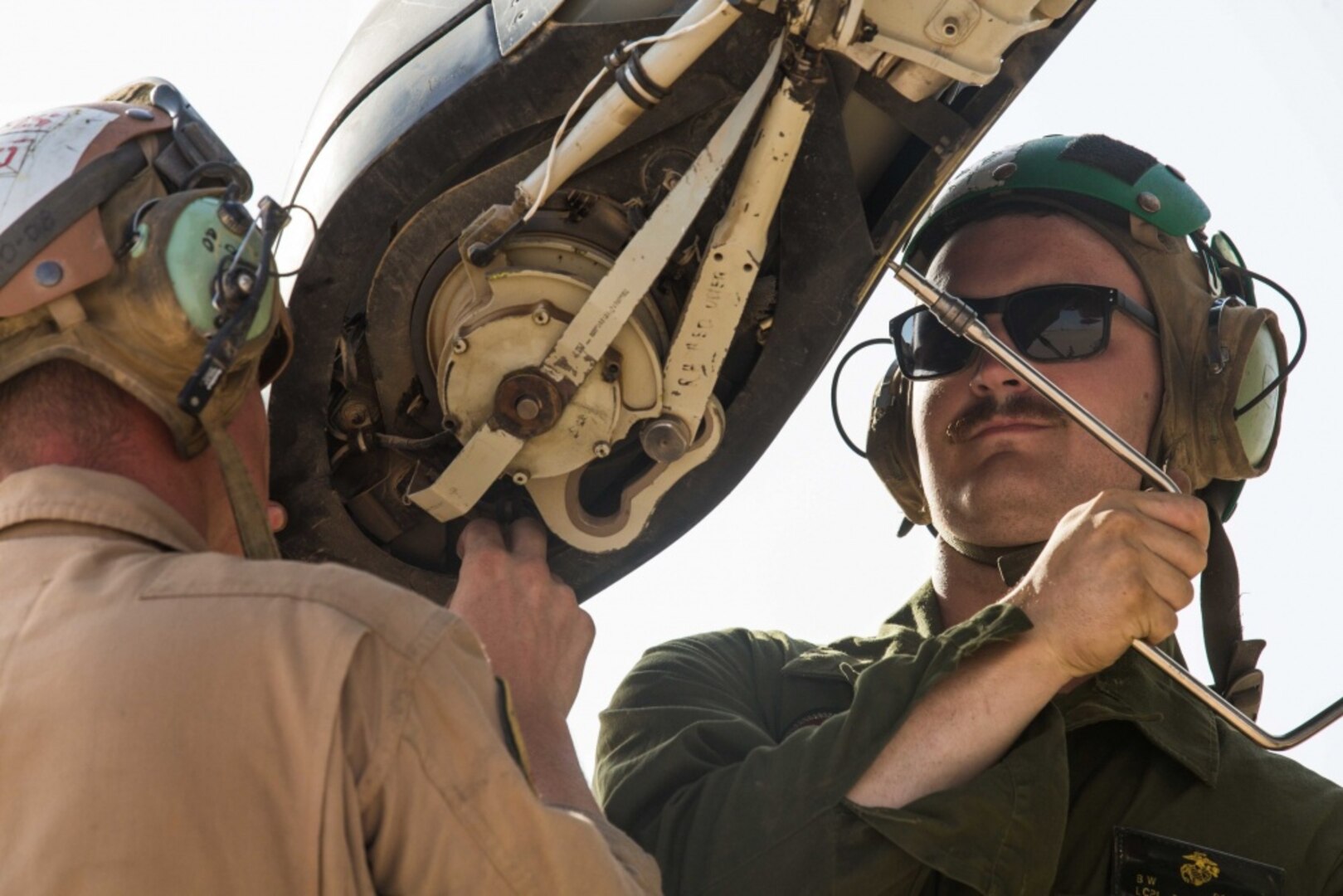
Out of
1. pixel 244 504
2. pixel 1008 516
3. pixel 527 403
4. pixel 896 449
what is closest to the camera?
pixel 244 504

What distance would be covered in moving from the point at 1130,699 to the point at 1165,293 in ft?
3.24

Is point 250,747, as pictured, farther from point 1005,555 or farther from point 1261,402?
point 1261,402

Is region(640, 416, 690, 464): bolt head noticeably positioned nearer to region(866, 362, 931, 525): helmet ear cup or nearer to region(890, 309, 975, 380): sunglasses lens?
region(890, 309, 975, 380): sunglasses lens

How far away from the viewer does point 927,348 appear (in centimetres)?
401

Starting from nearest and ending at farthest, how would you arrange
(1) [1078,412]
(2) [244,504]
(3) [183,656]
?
1. (3) [183,656]
2. (2) [244,504]
3. (1) [1078,412]

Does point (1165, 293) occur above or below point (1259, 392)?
above

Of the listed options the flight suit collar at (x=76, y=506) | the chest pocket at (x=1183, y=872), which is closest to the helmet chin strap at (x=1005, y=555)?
the chest pocket at (x=1183, y=872)

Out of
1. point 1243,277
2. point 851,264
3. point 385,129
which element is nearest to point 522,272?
point 385,129

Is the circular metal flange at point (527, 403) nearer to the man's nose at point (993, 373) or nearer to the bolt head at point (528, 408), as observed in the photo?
the bolt head at point (528, 408)

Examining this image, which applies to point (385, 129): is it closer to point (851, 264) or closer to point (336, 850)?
point (851, 264)

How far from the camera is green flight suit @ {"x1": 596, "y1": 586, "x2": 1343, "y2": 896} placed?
10.1 ft

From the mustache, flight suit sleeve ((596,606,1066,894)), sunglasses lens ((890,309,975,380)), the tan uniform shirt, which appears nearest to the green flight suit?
flight suit sleeve ((596,606,1066,894))

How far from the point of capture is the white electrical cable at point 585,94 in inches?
112

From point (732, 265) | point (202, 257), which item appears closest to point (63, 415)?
point (202, 257)
